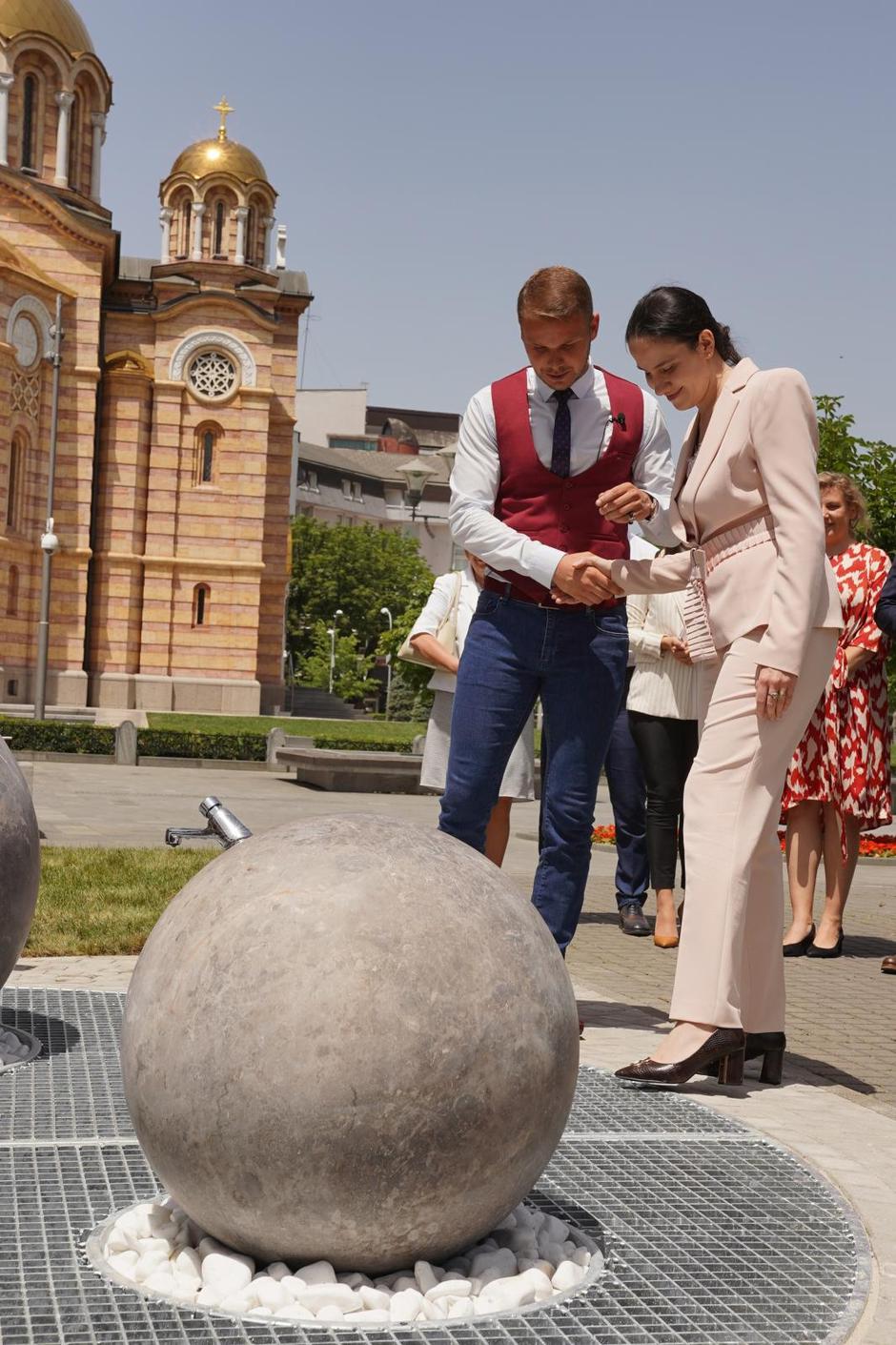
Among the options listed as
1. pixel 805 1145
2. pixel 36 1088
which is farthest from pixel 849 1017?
pixel 36 1088

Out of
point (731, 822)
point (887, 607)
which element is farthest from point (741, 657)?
point (887, 607)

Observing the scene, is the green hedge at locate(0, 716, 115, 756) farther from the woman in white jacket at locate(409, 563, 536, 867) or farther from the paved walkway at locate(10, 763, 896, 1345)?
the woman in white jacket at locate(409, 563, 536, 867)

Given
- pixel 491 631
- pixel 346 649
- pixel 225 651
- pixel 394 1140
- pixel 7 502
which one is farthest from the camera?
pixel 346 649

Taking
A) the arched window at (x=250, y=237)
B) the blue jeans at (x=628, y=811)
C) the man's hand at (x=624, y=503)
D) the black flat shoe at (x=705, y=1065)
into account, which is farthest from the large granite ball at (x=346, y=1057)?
the arched window at (x=250, y=237)

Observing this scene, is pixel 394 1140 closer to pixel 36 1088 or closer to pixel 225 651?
pixel 36 1088

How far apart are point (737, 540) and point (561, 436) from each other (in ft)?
2.46

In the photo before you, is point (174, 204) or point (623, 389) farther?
point (174, 204)

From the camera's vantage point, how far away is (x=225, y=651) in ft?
174

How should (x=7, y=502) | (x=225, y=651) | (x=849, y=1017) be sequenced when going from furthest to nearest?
(x=225, y=651)
(x=7, y=502)
(x=849, y=1017)

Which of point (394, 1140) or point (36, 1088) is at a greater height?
point (394, 1140)

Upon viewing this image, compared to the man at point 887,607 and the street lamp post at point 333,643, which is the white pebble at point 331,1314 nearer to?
the man at point 887,607

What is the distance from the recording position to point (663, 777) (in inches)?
357

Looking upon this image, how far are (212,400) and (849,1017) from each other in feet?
157

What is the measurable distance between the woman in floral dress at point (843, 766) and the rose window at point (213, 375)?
45658 millimetres
